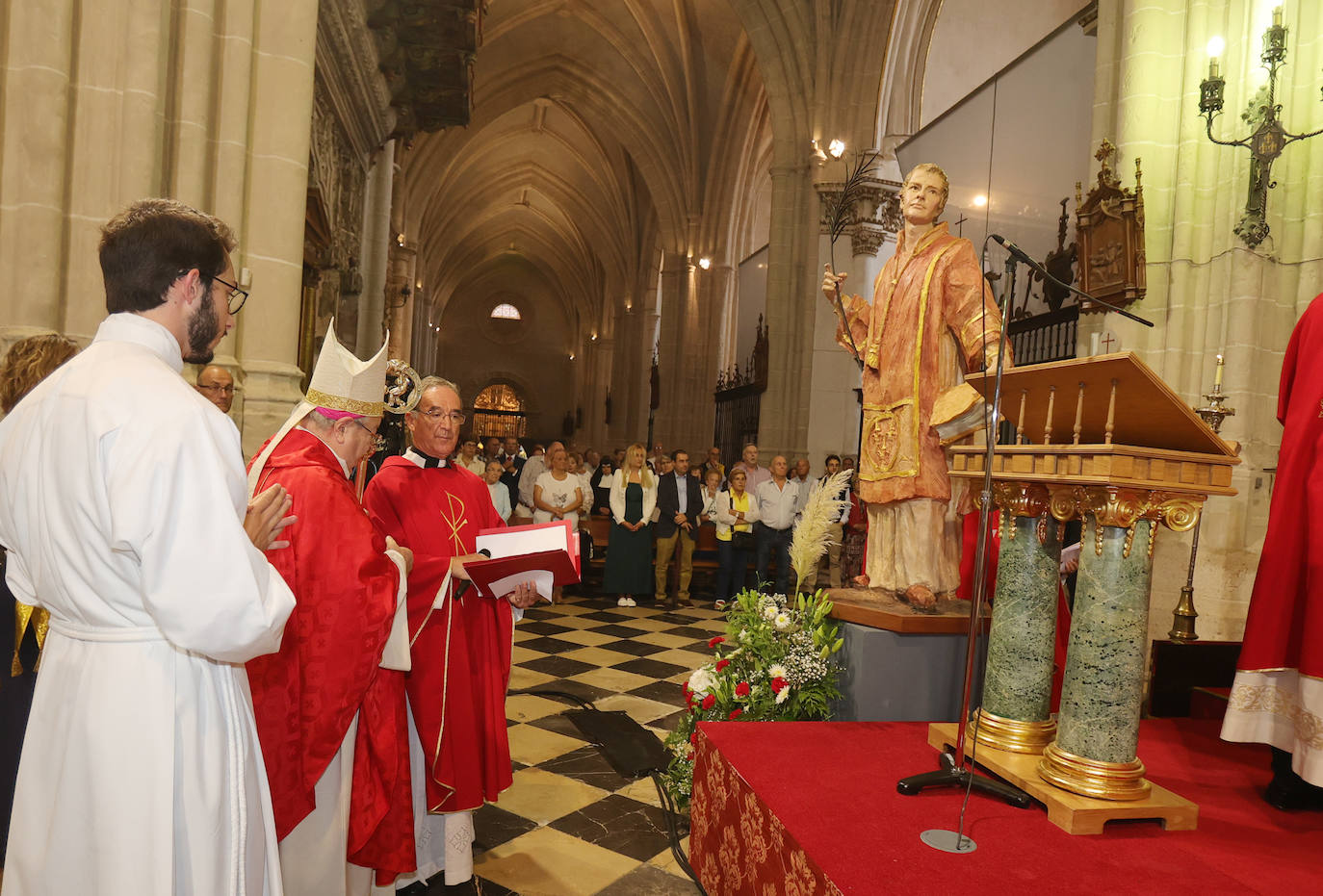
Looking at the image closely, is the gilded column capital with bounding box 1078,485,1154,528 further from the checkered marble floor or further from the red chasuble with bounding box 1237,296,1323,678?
the checkered marble floor

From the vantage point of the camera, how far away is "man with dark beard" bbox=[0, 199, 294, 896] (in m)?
1.45

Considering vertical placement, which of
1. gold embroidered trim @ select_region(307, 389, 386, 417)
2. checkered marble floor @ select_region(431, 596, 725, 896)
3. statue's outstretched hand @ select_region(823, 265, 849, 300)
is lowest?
checkered marble floor @ select_region(431, 596, 725, 896)

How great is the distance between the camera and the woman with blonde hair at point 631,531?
9109 millimetres

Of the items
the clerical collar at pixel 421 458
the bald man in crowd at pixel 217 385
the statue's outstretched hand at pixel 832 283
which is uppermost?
the statue's outstretched hand at pixel 832 283

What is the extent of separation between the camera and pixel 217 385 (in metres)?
4.12

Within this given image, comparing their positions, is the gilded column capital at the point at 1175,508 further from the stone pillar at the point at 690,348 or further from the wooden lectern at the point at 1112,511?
the stone pillar at the point at 690,348

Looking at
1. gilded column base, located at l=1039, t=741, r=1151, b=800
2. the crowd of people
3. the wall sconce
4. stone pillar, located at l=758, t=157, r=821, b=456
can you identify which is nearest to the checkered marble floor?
gilded column base, located at l=1039, t=741, r=1151, b=800

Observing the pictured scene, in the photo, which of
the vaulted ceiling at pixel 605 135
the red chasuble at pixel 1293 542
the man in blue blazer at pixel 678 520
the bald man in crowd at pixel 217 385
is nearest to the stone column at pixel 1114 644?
the red chasuble at pixel 1293 542

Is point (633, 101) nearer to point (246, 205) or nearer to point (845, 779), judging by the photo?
point (246, 205)

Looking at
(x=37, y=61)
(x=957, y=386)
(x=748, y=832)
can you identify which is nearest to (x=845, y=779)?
(x=748, y=832)

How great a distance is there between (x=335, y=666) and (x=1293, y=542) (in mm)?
2772

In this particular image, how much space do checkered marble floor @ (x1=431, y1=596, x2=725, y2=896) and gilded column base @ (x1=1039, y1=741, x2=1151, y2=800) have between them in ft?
4.60

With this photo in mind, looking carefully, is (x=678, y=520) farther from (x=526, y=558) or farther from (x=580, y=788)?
(x=526, y=558)

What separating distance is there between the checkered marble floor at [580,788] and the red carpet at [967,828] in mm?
349
